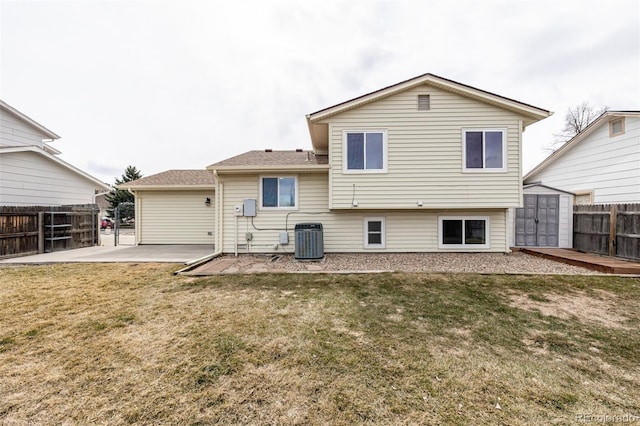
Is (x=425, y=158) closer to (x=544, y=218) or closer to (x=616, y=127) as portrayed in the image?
(x=544, y=218)

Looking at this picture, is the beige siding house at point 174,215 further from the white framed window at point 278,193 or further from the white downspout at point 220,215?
the white framed window at point 278,193

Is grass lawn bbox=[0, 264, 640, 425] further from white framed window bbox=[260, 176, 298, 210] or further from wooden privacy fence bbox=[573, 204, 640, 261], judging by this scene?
white framed window bbox=[260, 176, 298, 210]

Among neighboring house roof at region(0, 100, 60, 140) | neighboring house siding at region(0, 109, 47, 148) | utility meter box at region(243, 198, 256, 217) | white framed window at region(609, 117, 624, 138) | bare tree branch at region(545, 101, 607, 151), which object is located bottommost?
utility meter box at region(243, 198, 256, 217)

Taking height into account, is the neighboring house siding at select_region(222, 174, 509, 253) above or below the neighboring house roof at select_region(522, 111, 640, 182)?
below

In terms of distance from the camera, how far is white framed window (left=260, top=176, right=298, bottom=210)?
8.48m

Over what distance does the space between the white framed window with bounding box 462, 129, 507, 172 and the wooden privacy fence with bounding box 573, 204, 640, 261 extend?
357cm

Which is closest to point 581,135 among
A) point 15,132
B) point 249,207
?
point 249,207

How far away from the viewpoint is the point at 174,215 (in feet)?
36.9

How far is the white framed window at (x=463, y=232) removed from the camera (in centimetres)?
833

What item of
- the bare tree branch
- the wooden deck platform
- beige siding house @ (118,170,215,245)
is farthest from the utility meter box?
the bare tree branch

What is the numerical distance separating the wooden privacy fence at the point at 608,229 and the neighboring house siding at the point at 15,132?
82.9 ft

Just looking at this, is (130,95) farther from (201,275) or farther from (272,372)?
(272,372)

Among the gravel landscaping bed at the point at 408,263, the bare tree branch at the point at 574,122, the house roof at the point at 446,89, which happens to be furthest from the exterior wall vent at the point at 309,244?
the bare tree branch at the point at 574,122

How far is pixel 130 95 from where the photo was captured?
11.4 metres
